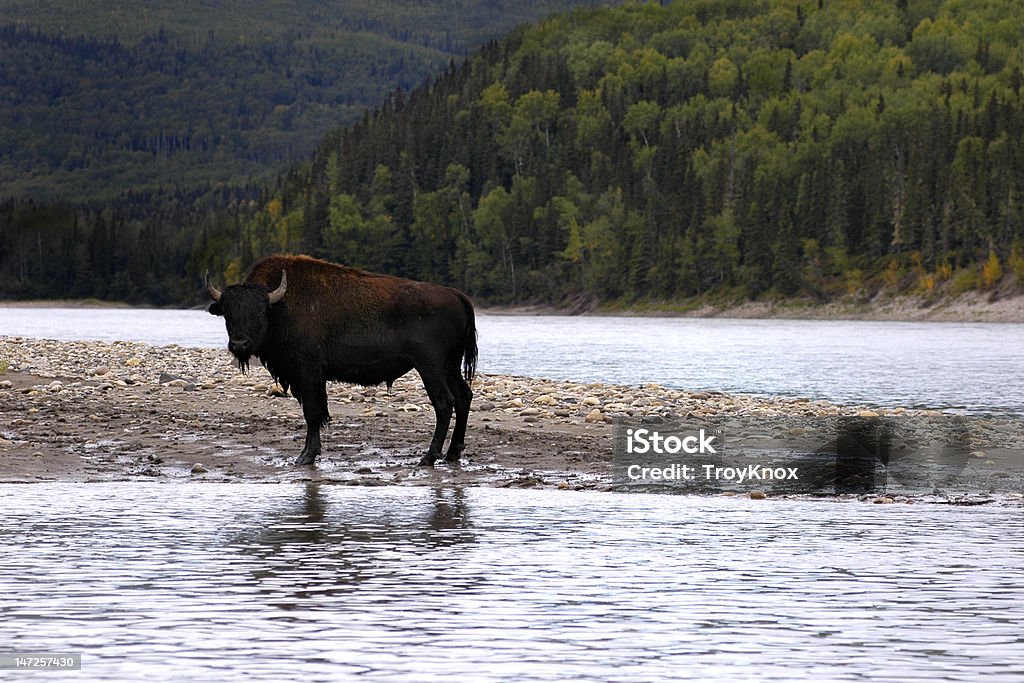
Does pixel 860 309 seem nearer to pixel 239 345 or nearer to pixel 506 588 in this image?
pixel 239 345

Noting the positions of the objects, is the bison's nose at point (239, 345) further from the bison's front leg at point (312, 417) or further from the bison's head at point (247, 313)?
the bison's front leg at point (312, 417)

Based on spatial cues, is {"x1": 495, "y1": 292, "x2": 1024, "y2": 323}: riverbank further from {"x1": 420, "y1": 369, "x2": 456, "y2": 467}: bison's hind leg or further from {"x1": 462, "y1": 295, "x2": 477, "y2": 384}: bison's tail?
{"x1": 420, "y1": 369, "x2": 456, "y2": 467}: bison's hind leg

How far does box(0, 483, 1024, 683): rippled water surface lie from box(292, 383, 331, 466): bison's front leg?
9.53 feet

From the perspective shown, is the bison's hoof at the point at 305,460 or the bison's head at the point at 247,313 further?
the bison's head at the point at 247,313

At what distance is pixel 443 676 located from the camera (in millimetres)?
7246

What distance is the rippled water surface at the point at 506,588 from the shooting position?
759 centimetres

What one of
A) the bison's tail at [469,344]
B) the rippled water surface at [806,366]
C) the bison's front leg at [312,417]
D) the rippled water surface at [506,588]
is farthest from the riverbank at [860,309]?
the rippled water surface at [506,588]

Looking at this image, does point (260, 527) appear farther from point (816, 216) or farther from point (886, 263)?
point (816, 216)

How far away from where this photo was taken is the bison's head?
17688 mm

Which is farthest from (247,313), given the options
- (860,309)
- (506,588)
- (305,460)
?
(860,309)

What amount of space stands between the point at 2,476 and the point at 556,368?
101 feet
